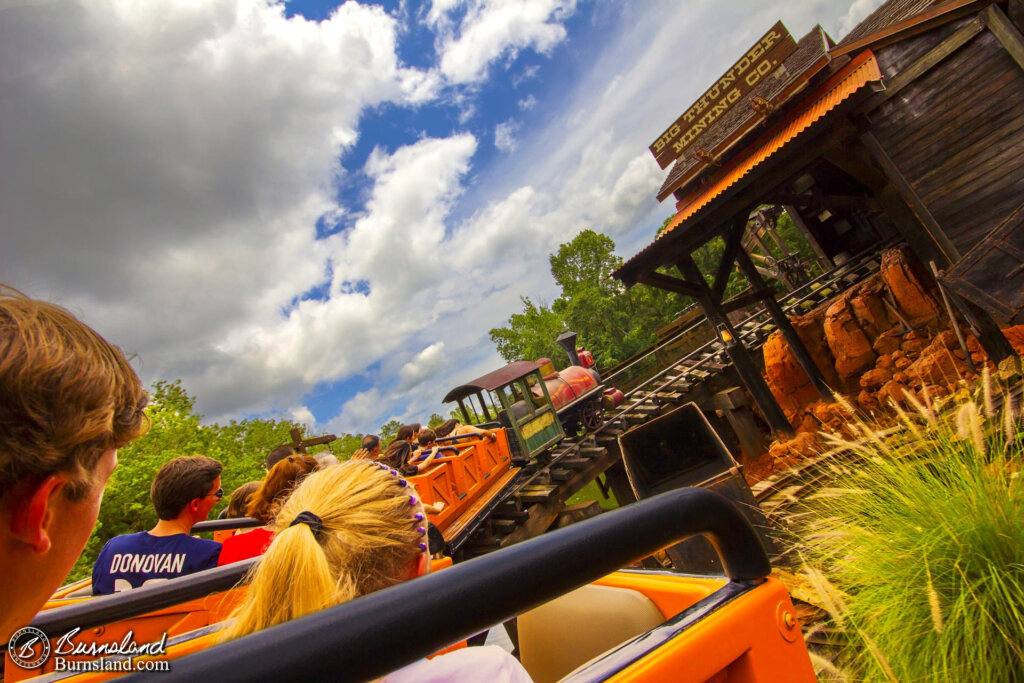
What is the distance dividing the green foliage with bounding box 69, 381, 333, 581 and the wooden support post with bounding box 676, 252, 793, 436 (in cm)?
1048

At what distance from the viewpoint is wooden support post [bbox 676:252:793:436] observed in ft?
26.3

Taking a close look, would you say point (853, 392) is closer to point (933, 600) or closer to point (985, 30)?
point (985, 30)

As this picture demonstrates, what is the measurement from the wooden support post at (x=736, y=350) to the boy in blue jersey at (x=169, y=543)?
A: 7.22 metres

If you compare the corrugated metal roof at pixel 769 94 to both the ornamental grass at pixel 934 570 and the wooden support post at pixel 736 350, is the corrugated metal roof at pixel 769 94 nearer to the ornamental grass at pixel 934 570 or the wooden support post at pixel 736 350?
the wooden support post at pixel 736 350

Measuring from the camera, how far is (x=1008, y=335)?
7.04 meters

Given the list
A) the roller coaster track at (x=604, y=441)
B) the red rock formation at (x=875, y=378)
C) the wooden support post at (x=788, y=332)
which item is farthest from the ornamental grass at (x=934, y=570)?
the red rock formation at (x=875, y=378)

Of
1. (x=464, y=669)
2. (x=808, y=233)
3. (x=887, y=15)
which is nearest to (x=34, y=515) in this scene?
(x=464, y=669)

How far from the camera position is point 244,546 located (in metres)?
2.37

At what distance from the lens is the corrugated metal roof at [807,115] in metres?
5.73

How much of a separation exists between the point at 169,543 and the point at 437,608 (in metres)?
2.62

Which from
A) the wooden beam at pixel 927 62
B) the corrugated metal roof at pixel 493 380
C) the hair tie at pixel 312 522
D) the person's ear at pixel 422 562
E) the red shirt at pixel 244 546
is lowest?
the person's ear at pixel 422 562

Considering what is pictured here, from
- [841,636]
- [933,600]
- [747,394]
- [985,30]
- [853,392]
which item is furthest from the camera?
[747,394]

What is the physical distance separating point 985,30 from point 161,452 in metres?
21.3

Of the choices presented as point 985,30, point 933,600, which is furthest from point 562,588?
point 985,30
